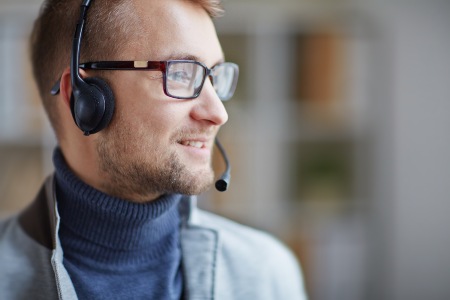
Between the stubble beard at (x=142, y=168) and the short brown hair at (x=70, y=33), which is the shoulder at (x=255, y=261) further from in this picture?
the short brown hair at (x=70, y=33)

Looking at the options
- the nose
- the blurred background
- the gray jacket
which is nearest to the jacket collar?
the gray jacket

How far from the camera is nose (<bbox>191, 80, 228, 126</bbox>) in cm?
98

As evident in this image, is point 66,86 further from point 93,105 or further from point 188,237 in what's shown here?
point 188,237

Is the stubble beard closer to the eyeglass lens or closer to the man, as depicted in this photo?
the man

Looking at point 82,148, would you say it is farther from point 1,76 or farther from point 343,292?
point 343,292

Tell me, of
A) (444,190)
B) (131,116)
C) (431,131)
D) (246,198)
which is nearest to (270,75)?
(246,198)

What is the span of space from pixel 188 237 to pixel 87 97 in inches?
15.6

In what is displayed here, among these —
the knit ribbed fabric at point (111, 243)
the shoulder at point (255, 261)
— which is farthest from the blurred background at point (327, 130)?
the knit ribbed fabric at point (111, 243)

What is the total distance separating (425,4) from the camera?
3.07 m

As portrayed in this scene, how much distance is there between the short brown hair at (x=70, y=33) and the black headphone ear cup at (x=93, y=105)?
0.07 meters

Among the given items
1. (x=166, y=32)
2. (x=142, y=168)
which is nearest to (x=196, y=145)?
(x=142, y=168)

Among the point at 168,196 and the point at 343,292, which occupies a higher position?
the point at 168,196

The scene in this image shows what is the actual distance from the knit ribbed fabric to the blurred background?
1565mm

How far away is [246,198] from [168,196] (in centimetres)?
173
